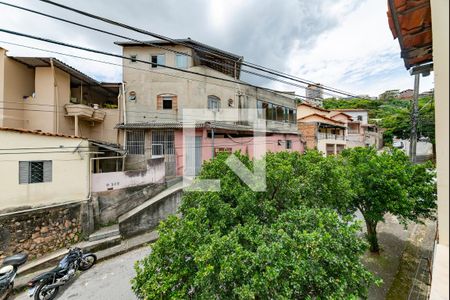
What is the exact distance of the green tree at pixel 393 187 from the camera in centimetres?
755

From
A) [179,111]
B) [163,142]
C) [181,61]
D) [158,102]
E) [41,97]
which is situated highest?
[181,61]

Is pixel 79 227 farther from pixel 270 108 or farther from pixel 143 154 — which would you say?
pixel 270 108

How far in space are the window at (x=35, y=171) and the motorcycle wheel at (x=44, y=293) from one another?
408 centimetres

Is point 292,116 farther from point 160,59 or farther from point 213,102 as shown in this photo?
point 160,59

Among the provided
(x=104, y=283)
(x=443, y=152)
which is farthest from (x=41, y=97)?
(x=443, y=152)

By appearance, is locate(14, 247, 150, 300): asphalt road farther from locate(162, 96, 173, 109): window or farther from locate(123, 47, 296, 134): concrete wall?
locate(162, 96, 173, 109): window

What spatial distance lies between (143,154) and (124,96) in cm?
446

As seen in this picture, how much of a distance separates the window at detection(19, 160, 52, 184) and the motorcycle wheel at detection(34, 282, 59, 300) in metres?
4.08

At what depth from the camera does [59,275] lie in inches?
278

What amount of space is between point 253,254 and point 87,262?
789 cm

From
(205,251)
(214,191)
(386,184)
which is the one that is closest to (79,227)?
(214,191)

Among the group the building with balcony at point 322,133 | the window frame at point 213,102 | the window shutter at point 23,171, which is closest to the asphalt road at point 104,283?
the window shutter at point 23,171

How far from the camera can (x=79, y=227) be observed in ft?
30.8

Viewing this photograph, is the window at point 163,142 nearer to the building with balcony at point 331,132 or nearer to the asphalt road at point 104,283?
the asphalt road at point 104,283
